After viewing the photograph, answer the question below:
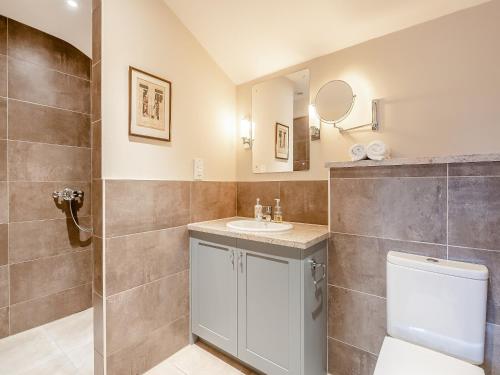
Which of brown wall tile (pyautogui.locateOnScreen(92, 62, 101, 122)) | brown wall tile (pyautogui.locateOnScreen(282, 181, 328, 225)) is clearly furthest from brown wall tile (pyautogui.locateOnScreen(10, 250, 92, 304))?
brown wall tile (pyautogui.locateOnScreen(282, 181, 328, 225))

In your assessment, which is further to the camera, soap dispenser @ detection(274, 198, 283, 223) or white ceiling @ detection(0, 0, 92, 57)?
soap dispenser @ detection(274, 198, 283, 223)

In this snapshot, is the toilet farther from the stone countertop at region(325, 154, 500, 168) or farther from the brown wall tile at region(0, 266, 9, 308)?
the brown wall tile at region(0, 266, 9, 308)

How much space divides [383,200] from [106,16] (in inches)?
75.3

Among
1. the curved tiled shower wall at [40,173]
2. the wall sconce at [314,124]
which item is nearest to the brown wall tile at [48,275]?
the curved tiled shower wall at [40,173]

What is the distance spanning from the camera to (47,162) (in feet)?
6.99

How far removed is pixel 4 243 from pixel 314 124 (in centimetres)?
257

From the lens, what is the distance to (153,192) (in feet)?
5.41

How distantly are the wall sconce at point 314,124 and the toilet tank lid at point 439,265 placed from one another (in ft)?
3.16

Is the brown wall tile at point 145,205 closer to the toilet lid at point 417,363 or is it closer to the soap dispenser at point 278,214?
the soap dispenser at point 278,214

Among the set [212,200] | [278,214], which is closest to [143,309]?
[212,200]

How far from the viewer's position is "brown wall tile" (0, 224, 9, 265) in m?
1.91

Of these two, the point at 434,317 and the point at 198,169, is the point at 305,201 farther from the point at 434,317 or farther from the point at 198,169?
the point at 434,317

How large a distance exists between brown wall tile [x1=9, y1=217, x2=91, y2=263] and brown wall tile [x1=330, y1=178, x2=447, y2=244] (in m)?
2.30

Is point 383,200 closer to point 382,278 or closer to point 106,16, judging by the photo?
point 382,278
